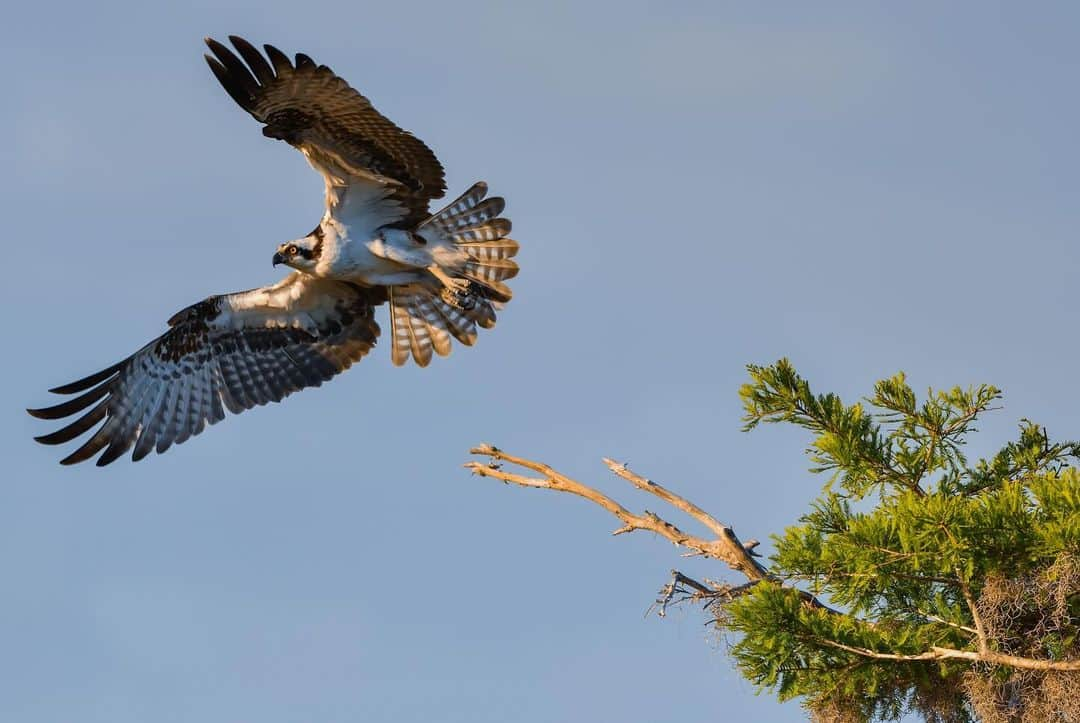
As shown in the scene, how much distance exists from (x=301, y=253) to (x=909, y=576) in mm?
6028

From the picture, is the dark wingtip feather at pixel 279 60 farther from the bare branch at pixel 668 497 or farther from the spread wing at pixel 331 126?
the bare branch at pixel 668 497

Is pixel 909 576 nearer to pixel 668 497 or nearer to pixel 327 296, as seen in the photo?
pixel 668 497

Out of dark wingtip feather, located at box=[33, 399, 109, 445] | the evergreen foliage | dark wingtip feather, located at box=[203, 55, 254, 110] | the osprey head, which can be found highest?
dark wingtip feather, located at box=[203, 55, 254, 110]

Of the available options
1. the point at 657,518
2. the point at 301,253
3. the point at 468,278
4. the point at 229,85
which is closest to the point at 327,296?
the point at 301,253

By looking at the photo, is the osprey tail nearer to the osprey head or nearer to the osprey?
the osprey

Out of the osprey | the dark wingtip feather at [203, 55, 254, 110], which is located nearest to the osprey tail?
the osprey

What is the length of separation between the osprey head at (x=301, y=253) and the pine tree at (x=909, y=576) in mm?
4359

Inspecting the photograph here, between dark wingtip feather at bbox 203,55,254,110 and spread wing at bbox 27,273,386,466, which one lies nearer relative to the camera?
dark wingtip feather at bbox 203,55,254,110

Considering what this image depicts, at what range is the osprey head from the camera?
1094 centimetres

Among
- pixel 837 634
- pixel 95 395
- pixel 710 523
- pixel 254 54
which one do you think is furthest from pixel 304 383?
pixel 837 634

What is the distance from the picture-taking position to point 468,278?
11070mm

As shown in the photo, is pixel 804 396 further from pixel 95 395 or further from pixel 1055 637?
pixel 95 395

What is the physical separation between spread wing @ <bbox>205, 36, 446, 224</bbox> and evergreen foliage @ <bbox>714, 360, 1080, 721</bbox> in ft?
13.9

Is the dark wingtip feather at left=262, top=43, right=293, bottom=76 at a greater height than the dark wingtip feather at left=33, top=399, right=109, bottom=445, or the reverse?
the dark wingtip feather at left=262, top=43, right=293, bottom=76
